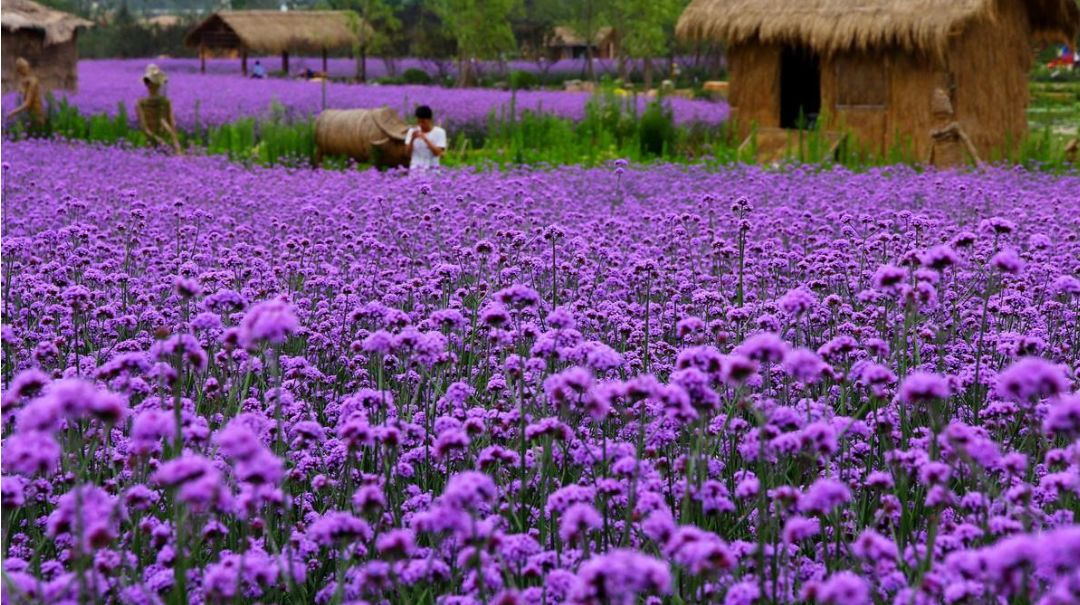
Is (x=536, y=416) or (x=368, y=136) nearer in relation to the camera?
(x=536, y=416)

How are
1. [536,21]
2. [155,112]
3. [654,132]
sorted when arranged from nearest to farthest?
[155,112] < [654,132] < [536,21]

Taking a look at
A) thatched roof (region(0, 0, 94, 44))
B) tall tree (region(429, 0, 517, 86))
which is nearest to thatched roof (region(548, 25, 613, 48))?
tall tree (region(429, 0, 517, 86))

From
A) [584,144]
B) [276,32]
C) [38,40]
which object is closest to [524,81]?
[276,32]

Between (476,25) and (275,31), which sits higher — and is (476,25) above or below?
below

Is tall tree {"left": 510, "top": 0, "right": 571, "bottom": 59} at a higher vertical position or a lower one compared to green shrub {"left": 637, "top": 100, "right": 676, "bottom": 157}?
higher

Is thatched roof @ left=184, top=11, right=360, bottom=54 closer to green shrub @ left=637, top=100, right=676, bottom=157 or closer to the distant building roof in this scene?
the distant building roof

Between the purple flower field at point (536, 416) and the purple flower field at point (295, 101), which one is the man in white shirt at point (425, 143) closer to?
the purple flower field at point (536, 416)

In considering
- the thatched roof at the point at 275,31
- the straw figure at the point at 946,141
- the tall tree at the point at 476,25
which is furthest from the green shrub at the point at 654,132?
the thatched roof at the point at 275,31

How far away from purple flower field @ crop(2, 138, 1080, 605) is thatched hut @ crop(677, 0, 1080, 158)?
8.63 meters

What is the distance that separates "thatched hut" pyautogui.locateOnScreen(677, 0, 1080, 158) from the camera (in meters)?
16.9

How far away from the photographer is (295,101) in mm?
28375

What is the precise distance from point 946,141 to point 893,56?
86.0 inches

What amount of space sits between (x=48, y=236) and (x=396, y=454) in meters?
3.36

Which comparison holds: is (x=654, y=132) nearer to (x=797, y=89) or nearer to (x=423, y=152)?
(x=797, y=89)
